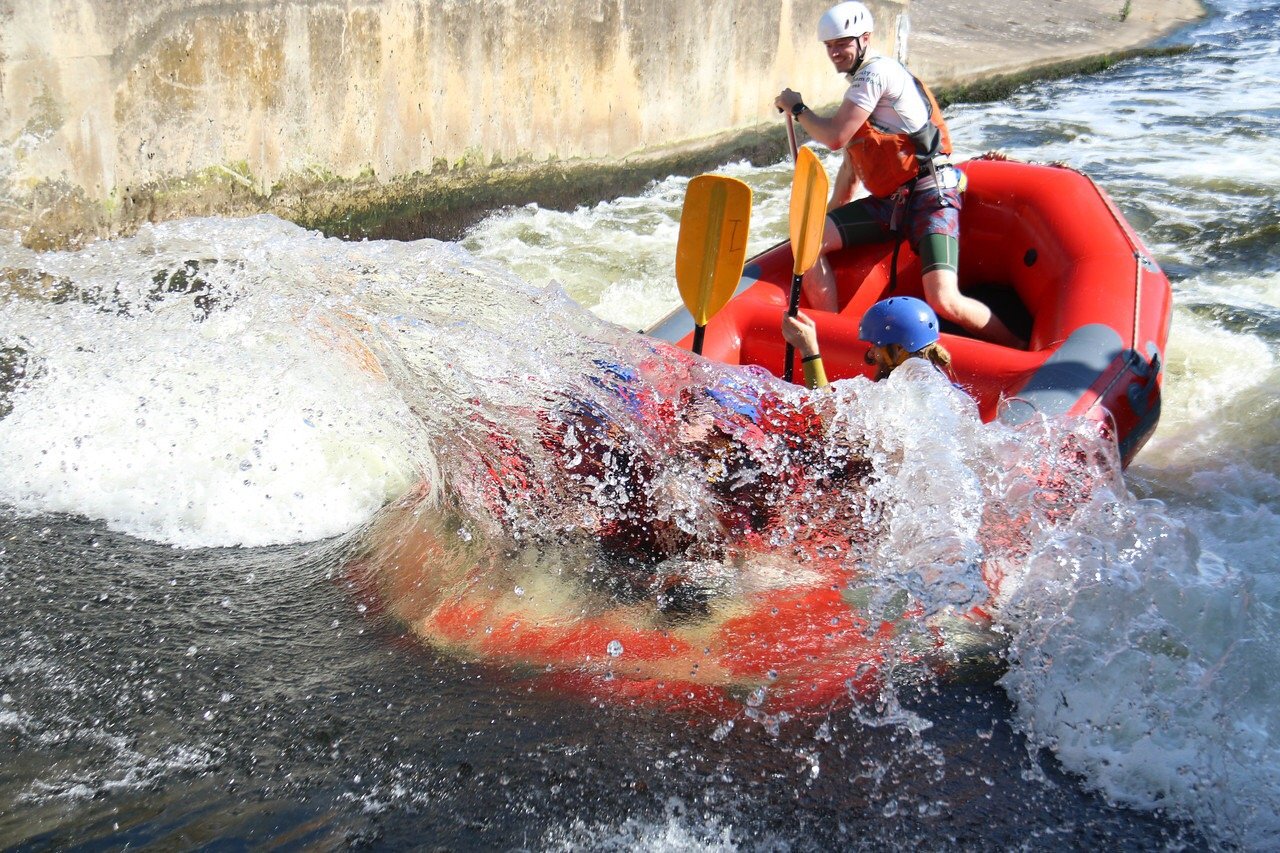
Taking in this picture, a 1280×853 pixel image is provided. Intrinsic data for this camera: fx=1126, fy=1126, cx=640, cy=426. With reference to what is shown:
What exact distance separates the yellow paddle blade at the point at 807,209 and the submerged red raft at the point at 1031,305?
240 mm

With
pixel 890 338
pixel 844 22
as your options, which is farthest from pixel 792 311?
pixel 844 22

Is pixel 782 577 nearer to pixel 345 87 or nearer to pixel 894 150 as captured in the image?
pixel 894 150

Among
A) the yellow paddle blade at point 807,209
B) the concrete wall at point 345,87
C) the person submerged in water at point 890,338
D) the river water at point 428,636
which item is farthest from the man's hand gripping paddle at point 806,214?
the concrete wall at point 345,87

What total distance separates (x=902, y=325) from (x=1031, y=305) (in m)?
1.27

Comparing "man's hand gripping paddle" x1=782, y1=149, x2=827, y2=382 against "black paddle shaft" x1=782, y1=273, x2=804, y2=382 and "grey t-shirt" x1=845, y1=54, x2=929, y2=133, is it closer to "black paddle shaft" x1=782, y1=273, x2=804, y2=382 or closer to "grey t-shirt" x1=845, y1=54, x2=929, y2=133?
"black paddle shaft" x1=782, y1=273, x2=804, y2=382

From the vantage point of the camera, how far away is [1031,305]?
4457 millimetres

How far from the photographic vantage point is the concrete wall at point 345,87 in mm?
5105

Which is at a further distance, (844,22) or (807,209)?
(844,22)

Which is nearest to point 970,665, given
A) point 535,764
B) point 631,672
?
point 631,672

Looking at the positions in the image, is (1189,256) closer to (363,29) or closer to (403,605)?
(363,29)

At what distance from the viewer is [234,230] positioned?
413cm

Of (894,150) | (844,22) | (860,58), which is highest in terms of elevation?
(844,22)

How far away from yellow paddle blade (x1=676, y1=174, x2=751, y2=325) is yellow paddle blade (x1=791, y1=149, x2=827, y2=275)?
20 centimetres

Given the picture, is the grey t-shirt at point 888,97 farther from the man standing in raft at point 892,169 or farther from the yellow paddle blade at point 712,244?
the yellow paddle blade at point 712,244
